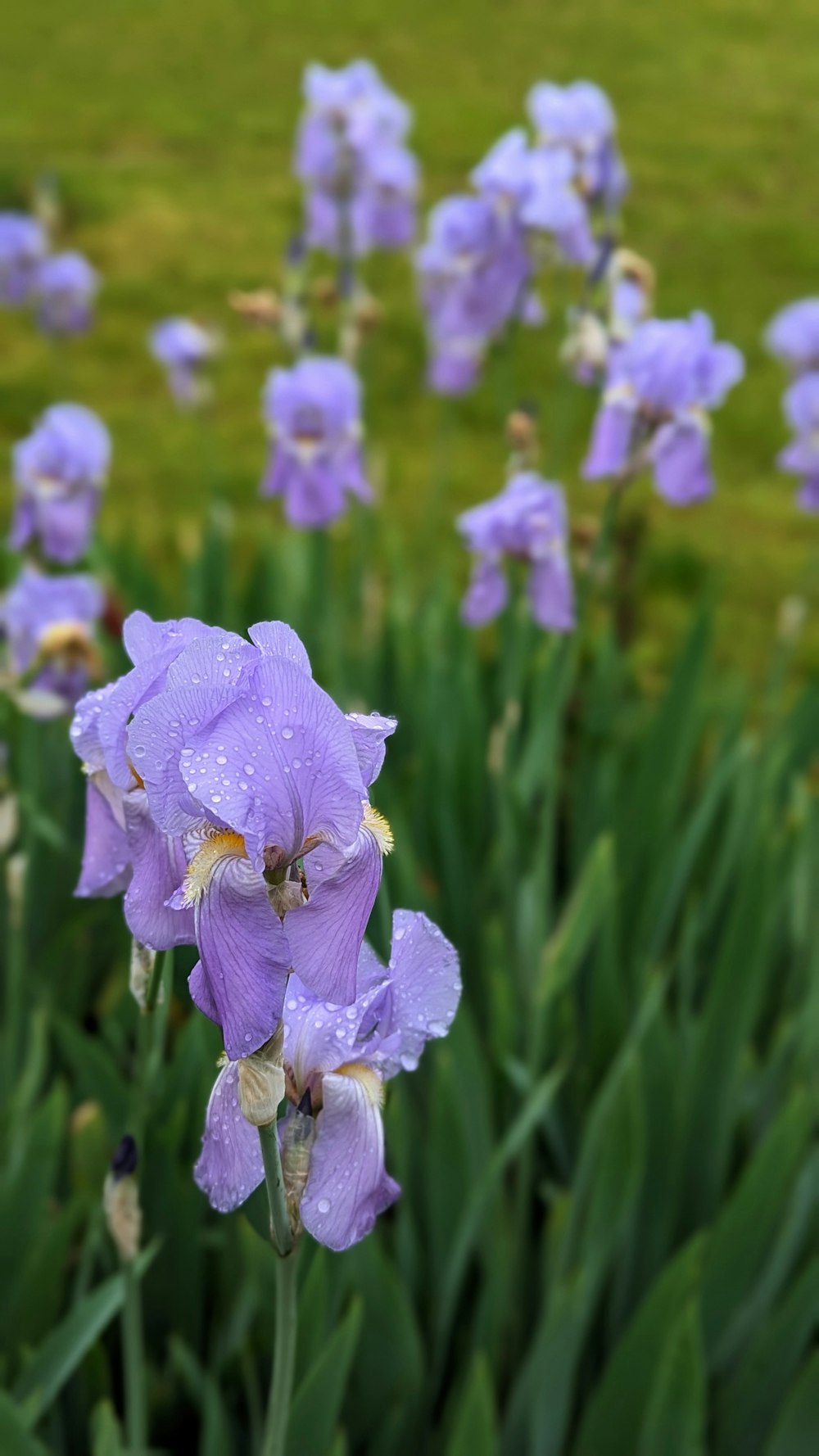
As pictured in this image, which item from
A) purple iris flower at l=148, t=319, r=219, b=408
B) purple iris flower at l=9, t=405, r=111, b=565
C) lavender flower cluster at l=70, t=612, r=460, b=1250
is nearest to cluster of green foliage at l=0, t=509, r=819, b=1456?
lavender flower cluster at l=70, t=612, r=460, b=1250

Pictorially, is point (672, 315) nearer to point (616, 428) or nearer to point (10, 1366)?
point (616, 428)

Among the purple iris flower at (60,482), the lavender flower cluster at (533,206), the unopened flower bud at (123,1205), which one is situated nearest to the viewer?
the unopened flower bud at (123,1205)

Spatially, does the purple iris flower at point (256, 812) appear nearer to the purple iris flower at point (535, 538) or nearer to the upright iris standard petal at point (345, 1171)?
the upright iris standard petal at point (345, 1171)

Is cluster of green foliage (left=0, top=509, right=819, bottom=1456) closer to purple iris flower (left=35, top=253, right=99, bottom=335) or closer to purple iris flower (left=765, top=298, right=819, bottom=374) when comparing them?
purple iris flower (left=765, top=298, right=819, bottom=374)

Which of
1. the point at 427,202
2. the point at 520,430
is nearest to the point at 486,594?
the point at 520,430

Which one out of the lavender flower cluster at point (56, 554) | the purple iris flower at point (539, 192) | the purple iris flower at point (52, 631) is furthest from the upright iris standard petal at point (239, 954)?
the purple iris flower at point (539, 192)

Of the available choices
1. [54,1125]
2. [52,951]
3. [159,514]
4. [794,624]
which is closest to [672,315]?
[159,514]
